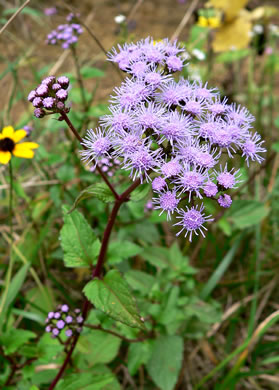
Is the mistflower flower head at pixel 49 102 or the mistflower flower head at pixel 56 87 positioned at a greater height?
the mistflower flower head at pixel 56 87

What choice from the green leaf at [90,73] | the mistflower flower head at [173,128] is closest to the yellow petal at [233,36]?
the green leaf at [90,73]

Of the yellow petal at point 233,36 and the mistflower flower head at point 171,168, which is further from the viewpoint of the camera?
the yellow petal at point 233,36

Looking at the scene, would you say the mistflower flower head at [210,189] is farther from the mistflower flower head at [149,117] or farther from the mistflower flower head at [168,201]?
the mistflower flower head at [149,117]

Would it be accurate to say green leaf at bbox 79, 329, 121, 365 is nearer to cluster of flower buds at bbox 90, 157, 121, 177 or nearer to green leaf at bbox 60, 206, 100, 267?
green leaf at bbox 60, 206, 100, 267

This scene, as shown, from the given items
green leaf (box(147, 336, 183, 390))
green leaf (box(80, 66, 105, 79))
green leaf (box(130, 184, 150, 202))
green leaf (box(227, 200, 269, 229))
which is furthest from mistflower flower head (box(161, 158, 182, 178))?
green leaf (box(80, 66, 105, 79))

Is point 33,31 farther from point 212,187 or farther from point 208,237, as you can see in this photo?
point 212,187
